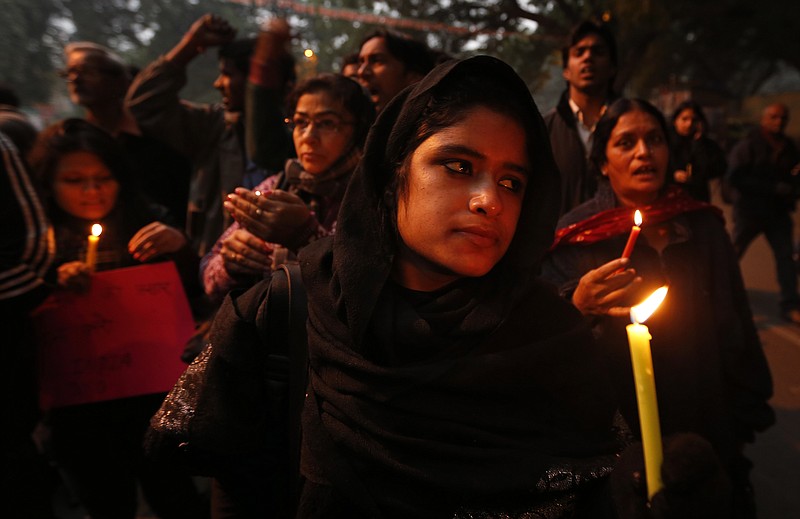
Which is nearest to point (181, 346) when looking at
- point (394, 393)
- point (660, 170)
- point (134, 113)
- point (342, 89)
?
point (342, 89)

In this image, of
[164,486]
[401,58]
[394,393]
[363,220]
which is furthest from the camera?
[401,58]

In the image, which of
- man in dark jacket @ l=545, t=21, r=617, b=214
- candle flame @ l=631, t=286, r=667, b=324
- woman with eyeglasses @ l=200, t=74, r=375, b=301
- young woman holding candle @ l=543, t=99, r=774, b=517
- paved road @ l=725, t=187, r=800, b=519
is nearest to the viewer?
candle flame @ l=631, t=286, r=667, b=324

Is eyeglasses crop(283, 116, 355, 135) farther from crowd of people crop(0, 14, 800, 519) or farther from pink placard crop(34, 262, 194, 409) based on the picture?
pink placard crop(34, 262, 194, 409)

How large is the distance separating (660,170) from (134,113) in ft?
10.0

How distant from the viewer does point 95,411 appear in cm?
226

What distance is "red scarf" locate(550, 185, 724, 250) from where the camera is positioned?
217cm

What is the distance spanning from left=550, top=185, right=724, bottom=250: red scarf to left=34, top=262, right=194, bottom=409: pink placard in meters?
1.63

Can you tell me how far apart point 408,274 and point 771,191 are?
6486 mm

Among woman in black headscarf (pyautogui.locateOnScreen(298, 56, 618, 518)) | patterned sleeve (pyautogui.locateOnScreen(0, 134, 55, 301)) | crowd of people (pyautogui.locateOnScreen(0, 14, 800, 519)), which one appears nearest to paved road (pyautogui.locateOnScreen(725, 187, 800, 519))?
crowd of people (pyautogui.locateOnScreen(0, 14, 800, 519))

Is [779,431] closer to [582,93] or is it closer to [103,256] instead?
[582,93]

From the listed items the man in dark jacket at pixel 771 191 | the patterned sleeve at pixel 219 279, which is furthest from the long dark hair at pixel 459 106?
the man in dark jacket at pixel 771 191

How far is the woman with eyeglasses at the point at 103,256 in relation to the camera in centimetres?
223

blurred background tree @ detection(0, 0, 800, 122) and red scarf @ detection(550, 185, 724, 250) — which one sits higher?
blurred background tree @ detection(0, 0, 800, 122)

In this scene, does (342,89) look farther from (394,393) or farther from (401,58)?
(394,393)
